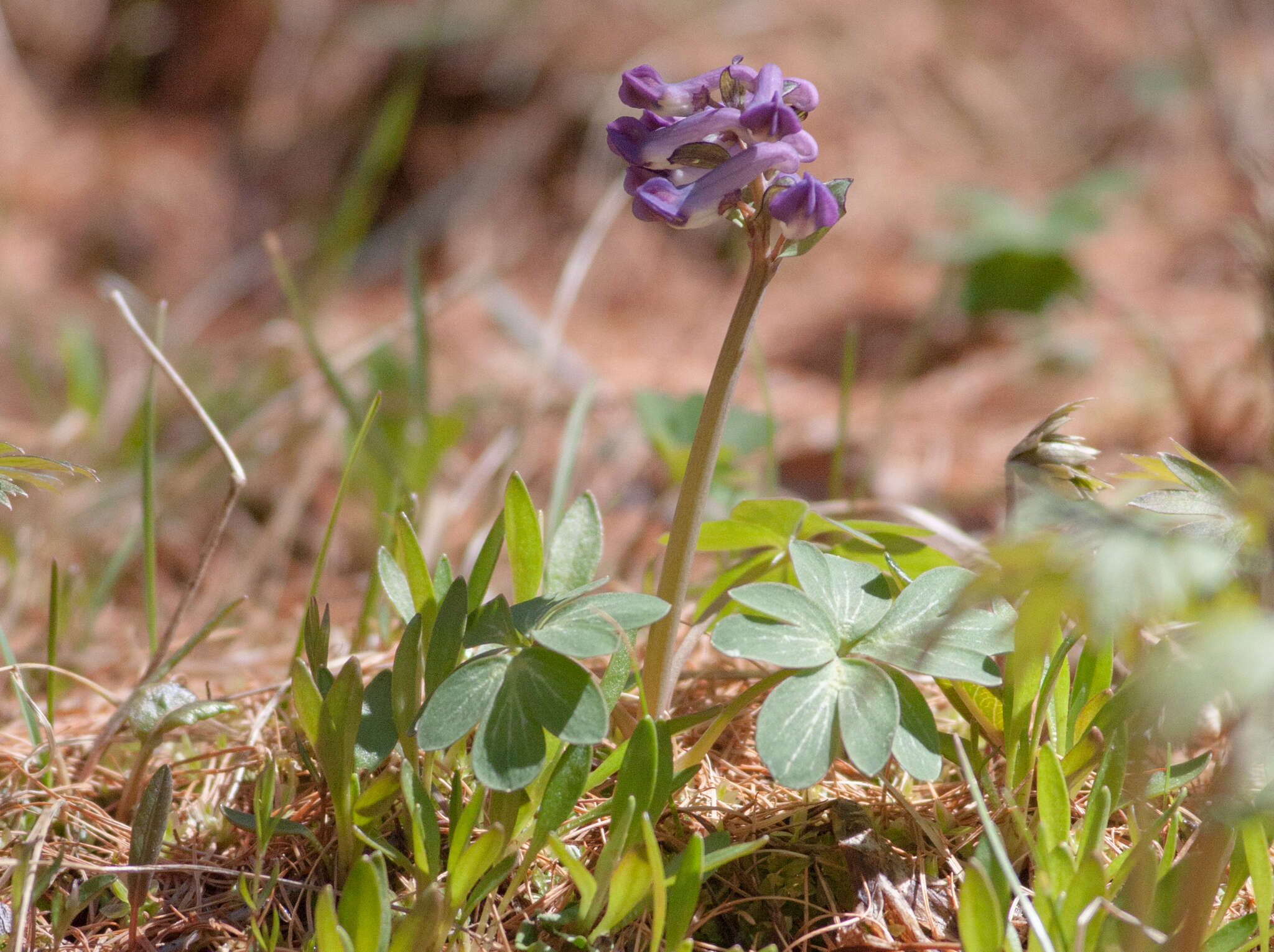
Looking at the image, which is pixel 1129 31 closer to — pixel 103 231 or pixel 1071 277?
pixel 1071 277

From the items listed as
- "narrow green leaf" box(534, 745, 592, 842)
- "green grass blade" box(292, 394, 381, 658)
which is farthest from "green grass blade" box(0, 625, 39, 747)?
"narrow green leaf" box(534, 745, 592, 842)

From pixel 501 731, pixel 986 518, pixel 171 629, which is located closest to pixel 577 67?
pixel 986 518

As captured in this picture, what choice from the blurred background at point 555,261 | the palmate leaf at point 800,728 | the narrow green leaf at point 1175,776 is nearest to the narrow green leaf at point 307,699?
the palmate leaf at point 800,728

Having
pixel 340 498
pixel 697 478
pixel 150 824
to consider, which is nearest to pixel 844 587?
pixel 697 478

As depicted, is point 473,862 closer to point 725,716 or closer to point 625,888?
point 625,888

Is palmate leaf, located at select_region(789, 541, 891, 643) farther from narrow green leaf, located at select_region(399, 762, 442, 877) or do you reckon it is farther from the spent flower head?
narrow green leaf, located at select_region(399, 762, 442, 877)
